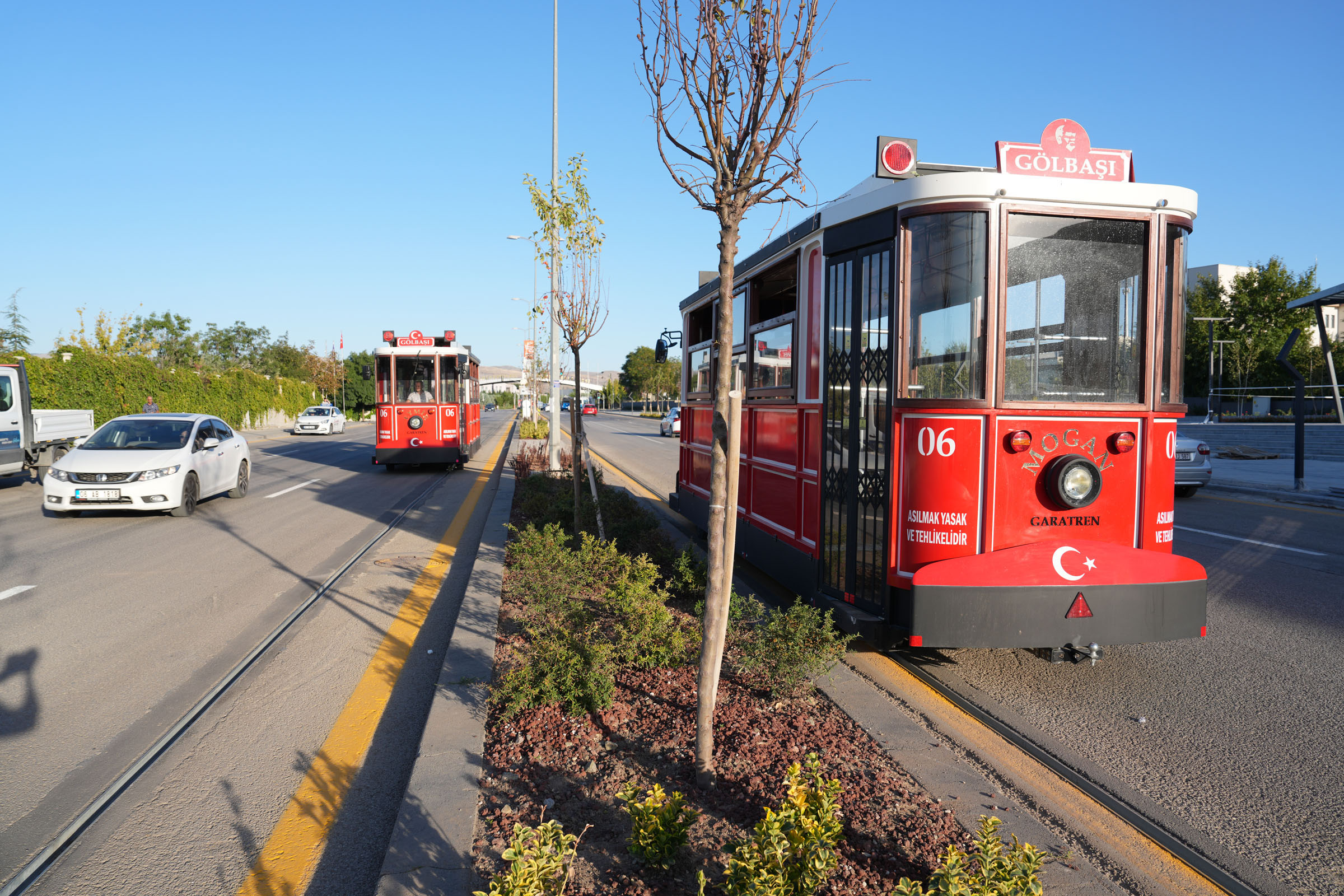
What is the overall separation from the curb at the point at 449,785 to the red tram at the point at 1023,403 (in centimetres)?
239

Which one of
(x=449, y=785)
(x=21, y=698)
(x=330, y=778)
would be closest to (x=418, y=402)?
(x=21, y=698)

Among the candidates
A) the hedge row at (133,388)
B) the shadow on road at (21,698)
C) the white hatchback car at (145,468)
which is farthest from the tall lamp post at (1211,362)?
the shadow on road at (21,698)

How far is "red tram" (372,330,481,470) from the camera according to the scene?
18922 millimetres

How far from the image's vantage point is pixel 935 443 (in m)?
4.68

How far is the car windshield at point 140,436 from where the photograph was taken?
39.1ft

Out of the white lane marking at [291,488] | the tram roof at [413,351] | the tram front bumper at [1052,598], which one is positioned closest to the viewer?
the tram front bumper at [1052,598]

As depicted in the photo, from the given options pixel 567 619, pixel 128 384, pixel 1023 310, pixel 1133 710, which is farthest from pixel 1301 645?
pixel 128 384

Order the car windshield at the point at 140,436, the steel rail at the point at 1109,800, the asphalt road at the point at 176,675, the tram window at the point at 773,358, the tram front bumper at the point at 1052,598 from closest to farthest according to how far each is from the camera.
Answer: the steel rail at the point at 1109,800 < the asphalt road at the point at 176,675 < the tram front bumper at the point at 1052,598 < the tram window at the point at 773,358 < the car windshield at the point at 140,436

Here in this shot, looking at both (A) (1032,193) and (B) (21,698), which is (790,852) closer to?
(A) (1032,193)

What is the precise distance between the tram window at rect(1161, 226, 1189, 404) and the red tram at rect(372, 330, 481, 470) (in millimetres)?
16498

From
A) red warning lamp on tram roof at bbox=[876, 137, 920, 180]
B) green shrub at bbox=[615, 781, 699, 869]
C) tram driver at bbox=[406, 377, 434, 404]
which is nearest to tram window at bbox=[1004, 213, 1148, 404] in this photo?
red warning lamp on tram roof at bbox=[876, 137, 920, 180]

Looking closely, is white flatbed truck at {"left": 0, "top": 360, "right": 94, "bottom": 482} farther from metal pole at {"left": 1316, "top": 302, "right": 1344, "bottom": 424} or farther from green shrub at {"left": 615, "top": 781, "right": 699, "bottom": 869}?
metal pole at {"left": 1316, "top": 302, "right": 1344, "bottom": 424}

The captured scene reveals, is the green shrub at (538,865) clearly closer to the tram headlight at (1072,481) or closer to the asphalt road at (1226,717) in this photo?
the asphalt road at (1226,717)

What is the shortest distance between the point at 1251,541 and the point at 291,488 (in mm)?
16130
